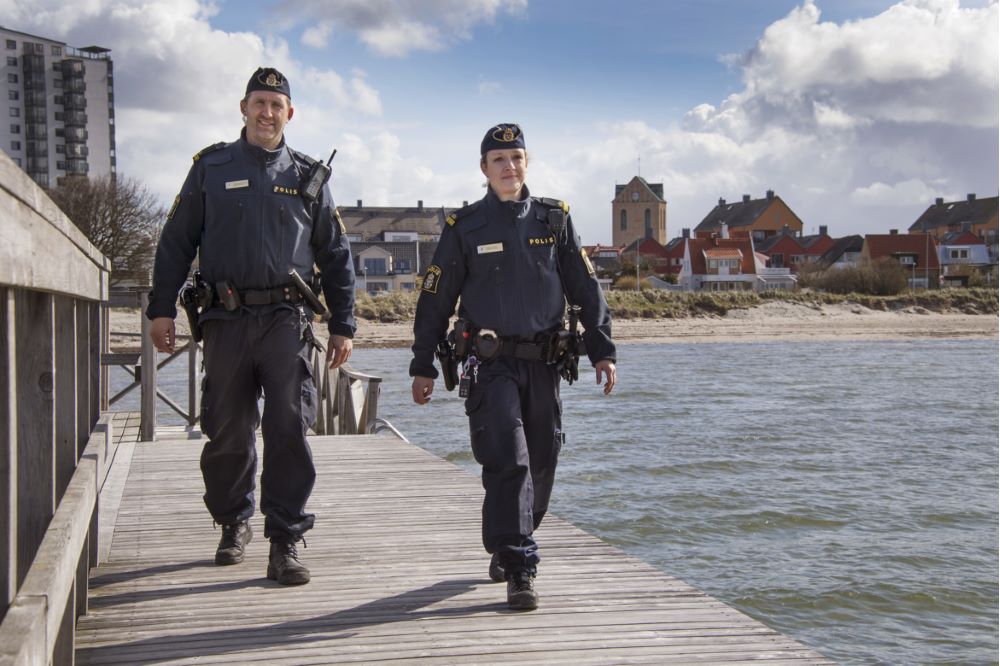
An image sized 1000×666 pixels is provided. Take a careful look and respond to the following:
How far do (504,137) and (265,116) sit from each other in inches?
36.8

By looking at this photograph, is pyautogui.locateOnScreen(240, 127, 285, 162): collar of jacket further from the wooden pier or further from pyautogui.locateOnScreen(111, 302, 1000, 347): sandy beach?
pyautogui.locateOnScreen(111, 302, 1000, 347): sandy beach

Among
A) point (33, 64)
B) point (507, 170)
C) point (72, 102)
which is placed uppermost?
point (33, 64)

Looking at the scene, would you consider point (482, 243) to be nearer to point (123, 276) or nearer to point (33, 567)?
point (33, 567)

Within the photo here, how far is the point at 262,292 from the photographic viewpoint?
4.41 metres

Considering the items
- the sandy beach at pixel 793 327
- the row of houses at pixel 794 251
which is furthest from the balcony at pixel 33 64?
the sandy beach at pixel 793 327

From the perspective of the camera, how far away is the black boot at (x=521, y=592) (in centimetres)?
409

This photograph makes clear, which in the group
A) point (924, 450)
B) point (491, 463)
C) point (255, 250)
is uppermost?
point (255, 250)

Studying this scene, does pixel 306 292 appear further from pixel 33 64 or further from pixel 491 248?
pixel 33 64

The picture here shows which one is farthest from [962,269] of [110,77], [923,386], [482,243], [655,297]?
[482,243]

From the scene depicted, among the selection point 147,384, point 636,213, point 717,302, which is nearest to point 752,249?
point 717,302

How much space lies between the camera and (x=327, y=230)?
4.67m

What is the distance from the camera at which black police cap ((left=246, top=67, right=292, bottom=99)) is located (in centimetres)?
452

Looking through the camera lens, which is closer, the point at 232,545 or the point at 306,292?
the point at 306,292

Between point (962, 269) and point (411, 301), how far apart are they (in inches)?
1951
